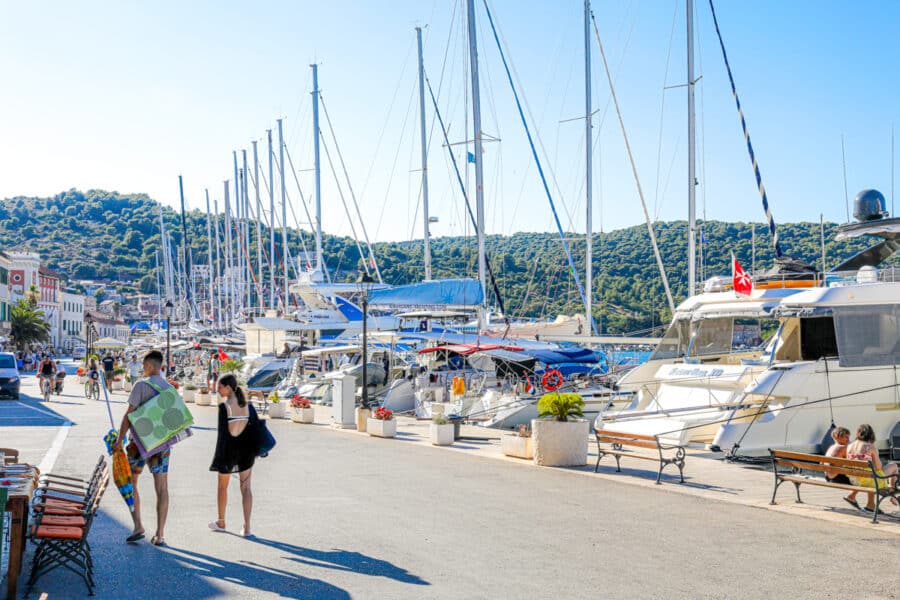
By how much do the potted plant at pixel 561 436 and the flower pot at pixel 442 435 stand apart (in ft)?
13.8

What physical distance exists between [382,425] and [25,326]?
3137 inches

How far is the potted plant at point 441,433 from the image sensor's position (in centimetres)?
1972

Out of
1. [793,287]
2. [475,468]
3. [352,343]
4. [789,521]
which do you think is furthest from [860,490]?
[352,343]

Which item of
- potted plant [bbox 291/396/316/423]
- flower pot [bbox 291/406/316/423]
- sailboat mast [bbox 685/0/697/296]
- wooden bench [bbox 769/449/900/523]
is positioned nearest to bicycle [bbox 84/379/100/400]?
potted plant [bbox 291/396/316/423]

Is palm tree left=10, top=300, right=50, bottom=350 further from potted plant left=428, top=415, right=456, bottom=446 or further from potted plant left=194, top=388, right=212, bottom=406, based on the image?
potted plant left=428, top=415, right=456, bottom=446

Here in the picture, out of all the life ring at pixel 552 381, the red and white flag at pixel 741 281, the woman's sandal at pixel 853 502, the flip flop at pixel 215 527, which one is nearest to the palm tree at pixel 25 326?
the life ring at pixel 552 381

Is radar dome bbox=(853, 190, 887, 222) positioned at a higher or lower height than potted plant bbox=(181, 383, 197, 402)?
higher

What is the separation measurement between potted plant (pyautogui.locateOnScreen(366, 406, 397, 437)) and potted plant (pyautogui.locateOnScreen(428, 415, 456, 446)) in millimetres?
1888

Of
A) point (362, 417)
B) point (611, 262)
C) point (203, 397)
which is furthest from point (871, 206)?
point (611, 262)

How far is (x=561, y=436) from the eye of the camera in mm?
15609

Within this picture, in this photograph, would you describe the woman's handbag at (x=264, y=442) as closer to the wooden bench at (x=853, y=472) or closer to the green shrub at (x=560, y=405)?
the wooden bench at (x=853, y=472)

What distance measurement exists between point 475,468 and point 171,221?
499 ft

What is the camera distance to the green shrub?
15.7 meters

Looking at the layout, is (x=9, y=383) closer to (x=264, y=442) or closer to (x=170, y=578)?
(x=264, y=442)
